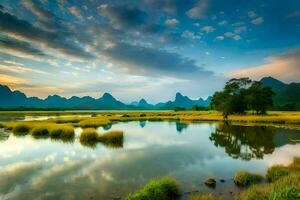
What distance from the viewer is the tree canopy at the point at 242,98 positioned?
3524 inches

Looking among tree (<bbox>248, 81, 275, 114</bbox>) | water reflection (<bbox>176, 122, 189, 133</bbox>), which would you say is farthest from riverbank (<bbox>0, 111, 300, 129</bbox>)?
water reflection (<bbox>176, 122, 189, 133</bbox>)

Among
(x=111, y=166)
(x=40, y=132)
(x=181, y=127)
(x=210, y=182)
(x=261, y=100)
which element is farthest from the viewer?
(x=261, y=100)

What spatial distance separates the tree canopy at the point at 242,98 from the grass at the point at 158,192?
74.6 metres

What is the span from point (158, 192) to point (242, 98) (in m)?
95.8

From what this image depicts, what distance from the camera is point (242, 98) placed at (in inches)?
3937

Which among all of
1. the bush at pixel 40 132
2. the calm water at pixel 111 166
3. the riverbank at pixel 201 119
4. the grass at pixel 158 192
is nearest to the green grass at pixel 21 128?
the bush at pixel 40 132

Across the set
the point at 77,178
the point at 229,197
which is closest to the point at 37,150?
the point at 77,178

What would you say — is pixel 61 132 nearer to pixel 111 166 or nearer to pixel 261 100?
pixel 111 166

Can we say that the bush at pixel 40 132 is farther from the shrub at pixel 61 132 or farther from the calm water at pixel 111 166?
the calm water at pixel 111 166

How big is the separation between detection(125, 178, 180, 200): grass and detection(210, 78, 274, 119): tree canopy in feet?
245

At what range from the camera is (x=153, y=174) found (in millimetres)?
17891

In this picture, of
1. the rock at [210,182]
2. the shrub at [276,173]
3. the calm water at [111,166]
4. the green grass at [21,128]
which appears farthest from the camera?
the green grass at [21,128]

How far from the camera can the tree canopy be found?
89500 mm

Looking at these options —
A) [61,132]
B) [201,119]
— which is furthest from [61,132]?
[201,119]
